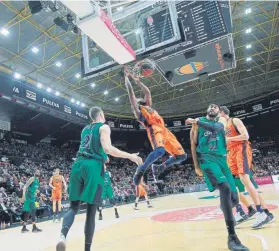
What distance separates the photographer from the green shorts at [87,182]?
3.16 meters

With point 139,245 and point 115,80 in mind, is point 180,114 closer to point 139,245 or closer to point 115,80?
point 115,80

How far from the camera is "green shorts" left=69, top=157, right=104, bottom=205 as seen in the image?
316 cm

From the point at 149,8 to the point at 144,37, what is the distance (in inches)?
37.0

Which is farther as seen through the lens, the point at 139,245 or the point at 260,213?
the point at 260,213

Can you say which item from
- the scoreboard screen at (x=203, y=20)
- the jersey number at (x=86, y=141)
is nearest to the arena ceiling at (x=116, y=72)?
the scoreboard screen at (x=203, y=20)

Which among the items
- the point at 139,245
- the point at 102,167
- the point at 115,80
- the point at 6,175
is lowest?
the point at 139,245

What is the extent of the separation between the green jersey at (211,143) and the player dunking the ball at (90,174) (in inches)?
41.0

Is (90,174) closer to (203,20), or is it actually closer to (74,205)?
(74,205)

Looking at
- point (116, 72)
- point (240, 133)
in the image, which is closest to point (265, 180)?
point (116, 72)

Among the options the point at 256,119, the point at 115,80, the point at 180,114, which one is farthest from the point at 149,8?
the point at 256,119

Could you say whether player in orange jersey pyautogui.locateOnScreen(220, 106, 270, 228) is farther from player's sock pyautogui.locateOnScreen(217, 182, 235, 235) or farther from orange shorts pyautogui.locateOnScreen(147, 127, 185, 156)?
player's sock pyautogui.locateOnScreen(217, 182, 235, 235)

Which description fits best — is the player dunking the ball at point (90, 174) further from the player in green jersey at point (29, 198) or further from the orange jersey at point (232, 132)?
the player in green jersey at point (29, 198)

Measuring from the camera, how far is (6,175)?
15227mm

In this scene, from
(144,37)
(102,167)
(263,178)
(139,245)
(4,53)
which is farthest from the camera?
(263,178)
